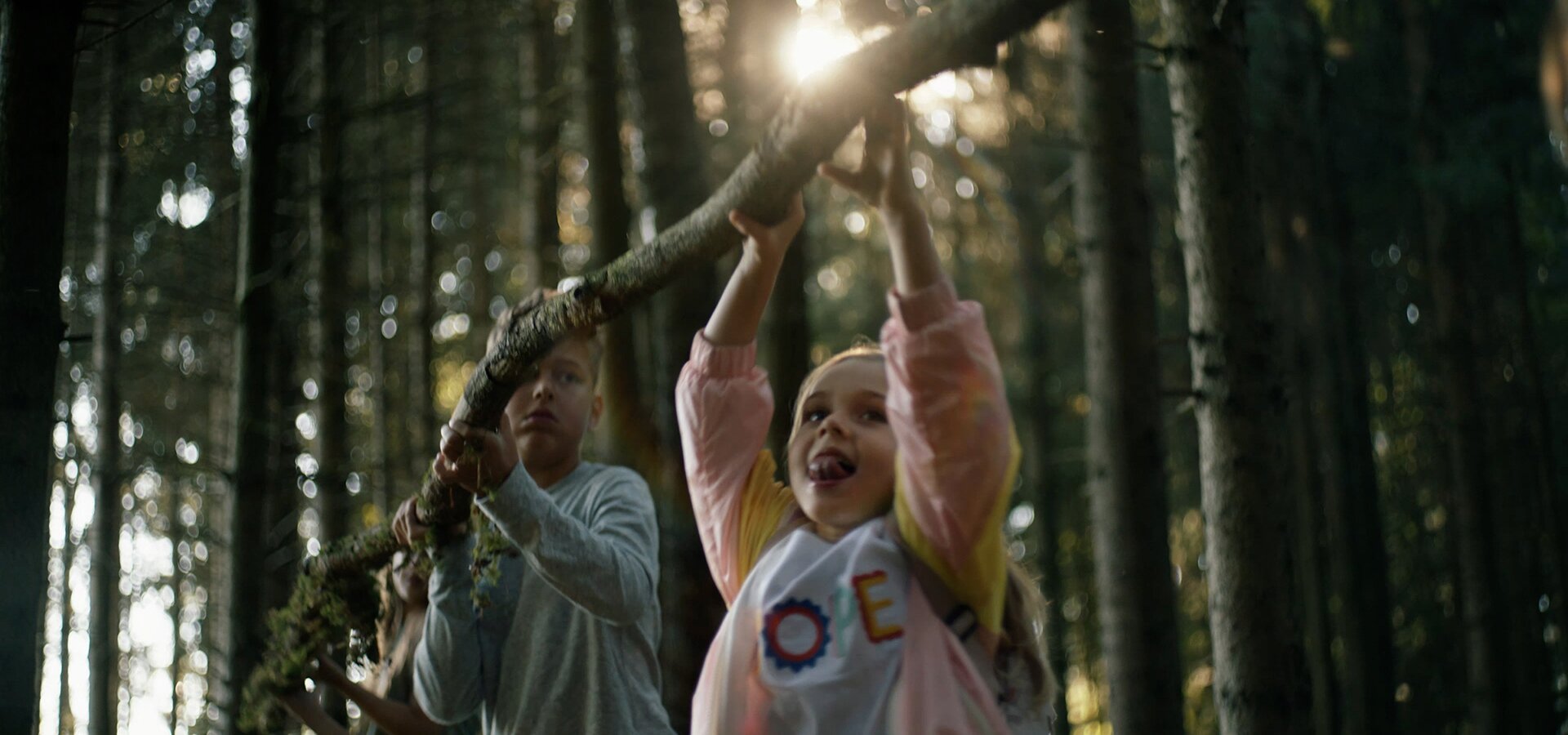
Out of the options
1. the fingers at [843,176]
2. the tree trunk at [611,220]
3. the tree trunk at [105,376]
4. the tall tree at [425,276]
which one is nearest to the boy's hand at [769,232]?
the fingers at [843,176]

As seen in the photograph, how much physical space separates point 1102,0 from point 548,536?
15.7ft

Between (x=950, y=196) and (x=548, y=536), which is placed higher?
(x=950, y=196)

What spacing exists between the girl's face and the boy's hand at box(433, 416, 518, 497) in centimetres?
73

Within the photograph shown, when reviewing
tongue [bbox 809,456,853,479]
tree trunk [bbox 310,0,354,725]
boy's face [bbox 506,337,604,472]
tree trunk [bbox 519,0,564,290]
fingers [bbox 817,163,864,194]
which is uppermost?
tree trunk [bbox 519,0,564,290]

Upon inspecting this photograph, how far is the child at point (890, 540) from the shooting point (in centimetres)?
262

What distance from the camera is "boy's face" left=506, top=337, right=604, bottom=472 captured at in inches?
160

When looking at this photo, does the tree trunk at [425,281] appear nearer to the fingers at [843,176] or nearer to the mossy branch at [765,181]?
the mossy branch at [765,181]

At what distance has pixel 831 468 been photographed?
3.03 metres

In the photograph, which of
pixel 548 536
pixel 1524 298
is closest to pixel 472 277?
pixel 1524 298

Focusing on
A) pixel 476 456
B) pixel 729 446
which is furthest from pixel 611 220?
pixel 729 446

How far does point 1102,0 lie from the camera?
712cm

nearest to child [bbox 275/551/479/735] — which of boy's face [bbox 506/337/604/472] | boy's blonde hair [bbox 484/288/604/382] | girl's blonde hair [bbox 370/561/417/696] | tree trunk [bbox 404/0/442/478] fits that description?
girl's blonde hair [bbox 370/561/417/696]

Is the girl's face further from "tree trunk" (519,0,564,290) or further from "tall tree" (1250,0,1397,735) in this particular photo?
"tall tree" (1250,0,1397,735)

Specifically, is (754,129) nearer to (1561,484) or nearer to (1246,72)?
(1561,484)
